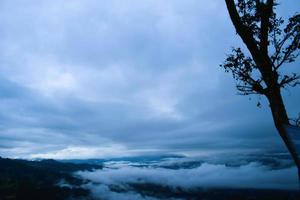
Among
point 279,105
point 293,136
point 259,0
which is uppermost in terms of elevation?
point 259,0

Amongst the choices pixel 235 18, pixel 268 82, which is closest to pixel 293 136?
pixel 268 82

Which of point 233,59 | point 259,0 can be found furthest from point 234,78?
point 259,0

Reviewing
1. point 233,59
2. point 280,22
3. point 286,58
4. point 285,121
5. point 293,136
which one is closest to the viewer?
point 293,136

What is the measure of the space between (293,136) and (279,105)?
156cm

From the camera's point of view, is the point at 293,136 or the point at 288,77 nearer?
the point at 293,136

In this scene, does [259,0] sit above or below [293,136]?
above

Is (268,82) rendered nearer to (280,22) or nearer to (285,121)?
(285,121)

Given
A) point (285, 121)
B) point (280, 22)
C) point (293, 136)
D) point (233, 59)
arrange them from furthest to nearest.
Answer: point (233, 59) → point (280, 22) → point (285, 121) → point (293, 136)

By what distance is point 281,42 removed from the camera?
36.1 feet

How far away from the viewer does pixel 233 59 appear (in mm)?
12695

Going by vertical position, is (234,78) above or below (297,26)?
below

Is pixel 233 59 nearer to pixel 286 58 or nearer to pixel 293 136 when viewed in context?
pixel 286 58

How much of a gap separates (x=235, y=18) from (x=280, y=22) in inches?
141

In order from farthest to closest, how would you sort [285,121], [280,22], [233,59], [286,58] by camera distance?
[233,59] → [280,22] → [286,58] → [285,121]
